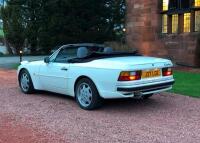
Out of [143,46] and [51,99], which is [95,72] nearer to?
[51,99]

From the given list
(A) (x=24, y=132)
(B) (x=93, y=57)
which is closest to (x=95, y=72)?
(B) (x=93, y=57)

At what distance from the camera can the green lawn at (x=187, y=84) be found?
34.8ft

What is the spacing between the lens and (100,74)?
813cm

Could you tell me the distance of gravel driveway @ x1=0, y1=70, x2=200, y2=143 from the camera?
6.40 m

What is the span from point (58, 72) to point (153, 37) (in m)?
10.4

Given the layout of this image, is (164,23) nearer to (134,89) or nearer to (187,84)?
(187,84)

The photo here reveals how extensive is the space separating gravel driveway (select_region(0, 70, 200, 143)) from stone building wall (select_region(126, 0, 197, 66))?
7.81 meters

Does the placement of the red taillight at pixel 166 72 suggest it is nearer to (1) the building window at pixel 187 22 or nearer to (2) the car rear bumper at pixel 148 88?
(2) the car rear bumper at pixel 148 88

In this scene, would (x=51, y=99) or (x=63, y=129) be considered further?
(x=51, y=99)

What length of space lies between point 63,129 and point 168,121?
1.77 m

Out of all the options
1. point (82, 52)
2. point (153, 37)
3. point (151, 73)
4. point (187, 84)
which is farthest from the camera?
point (153, 37)

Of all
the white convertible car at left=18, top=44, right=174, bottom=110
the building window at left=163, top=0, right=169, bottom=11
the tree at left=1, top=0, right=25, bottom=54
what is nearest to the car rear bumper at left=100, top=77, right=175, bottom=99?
the white convertible car at left=18, top=44, right=174, bottom=110

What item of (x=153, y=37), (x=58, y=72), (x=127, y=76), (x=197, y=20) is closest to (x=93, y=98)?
(x=127, y=76)

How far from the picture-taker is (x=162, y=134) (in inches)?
258
